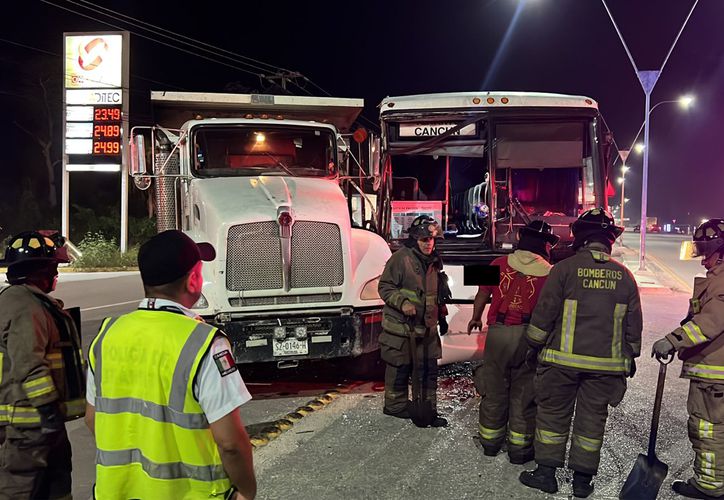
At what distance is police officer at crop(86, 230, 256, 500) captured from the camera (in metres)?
1.85

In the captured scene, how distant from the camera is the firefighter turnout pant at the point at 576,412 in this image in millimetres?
3797

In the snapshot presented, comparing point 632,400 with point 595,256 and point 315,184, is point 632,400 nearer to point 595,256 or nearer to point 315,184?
point 595,256

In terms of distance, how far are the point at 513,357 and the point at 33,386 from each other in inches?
122

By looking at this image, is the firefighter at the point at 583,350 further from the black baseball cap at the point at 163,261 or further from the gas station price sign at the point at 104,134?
the gas station price sign at the point at 104,134

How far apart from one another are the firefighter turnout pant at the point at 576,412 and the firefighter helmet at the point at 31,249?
10.0 feet

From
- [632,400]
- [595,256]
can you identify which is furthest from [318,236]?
[632,400]

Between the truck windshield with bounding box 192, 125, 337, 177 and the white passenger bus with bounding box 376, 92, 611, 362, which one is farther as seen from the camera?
the white passenger bus with bounding box 376, 92, 611, 362

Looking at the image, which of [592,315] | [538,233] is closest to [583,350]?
[592,315]

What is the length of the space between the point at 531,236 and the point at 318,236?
2.02 meters

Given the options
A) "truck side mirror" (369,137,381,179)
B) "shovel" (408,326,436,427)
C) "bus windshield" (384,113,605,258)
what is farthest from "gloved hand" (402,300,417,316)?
"truck side mirror" (369,137,381,179)

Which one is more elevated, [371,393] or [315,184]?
[315,184]

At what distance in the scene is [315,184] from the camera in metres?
6.32

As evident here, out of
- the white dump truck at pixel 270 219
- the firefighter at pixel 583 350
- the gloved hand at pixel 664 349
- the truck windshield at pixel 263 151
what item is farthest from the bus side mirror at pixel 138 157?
the gloved hand at pixel 664 349

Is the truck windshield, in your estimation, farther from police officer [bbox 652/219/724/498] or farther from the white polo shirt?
the white polo shirt
